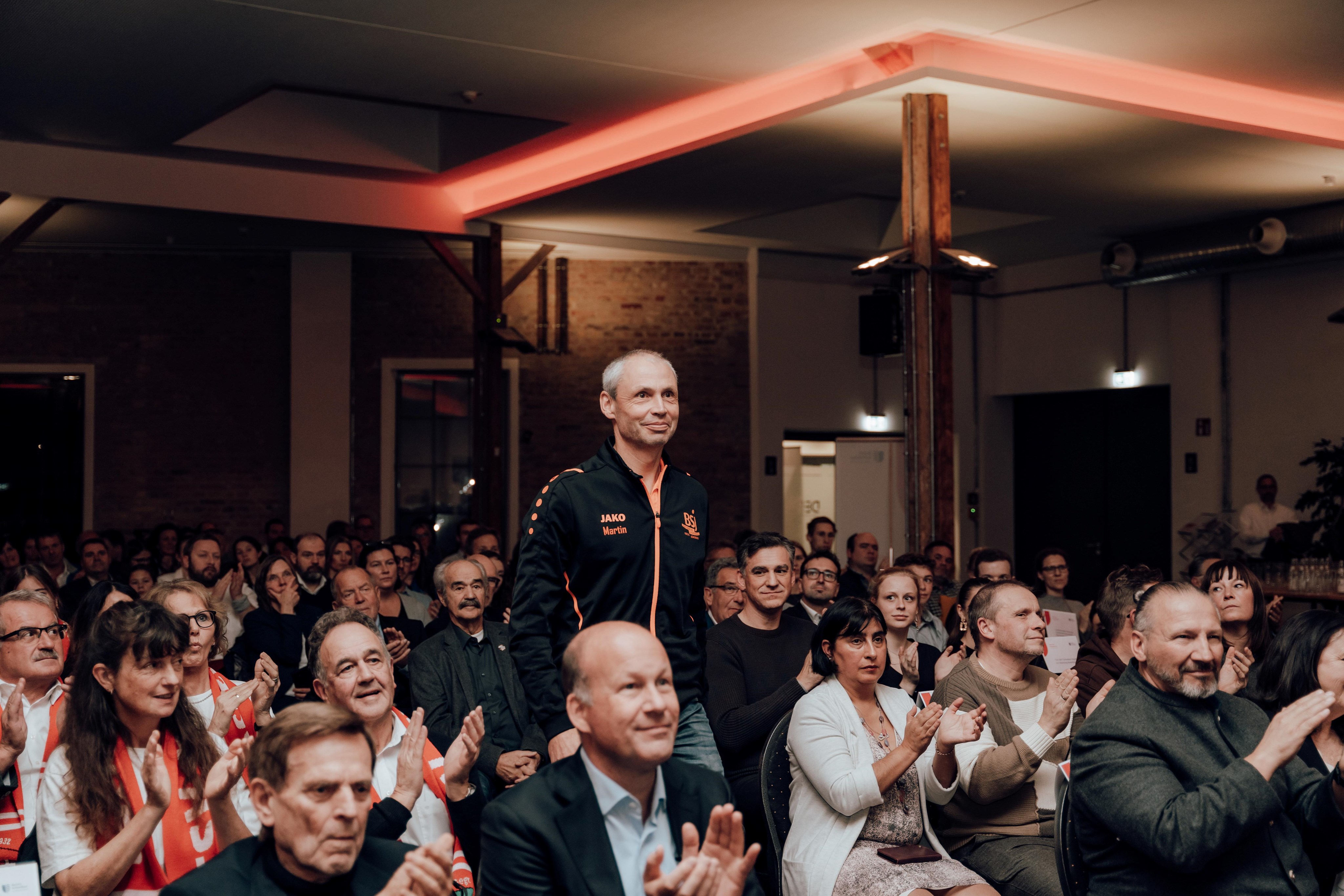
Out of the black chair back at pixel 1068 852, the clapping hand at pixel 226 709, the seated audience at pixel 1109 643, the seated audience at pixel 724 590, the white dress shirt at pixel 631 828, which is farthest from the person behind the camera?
the seated audience at pixel 724 590

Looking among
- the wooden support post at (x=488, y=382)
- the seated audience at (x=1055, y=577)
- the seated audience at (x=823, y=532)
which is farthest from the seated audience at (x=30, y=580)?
the wooden support post at (x=488, y=382)

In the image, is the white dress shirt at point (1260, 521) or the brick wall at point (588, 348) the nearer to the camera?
the white dress shirt at point (1260, 521)

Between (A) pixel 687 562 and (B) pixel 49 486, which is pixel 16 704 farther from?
(B) pixel 49 486

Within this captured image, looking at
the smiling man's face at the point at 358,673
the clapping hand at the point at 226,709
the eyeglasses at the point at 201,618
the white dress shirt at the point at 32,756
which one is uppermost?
the eyeglasses at the point at 201,618

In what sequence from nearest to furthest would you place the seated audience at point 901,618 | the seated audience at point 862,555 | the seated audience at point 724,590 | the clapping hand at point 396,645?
the clapping hand at point 396,645
the seated audience at point 901,618
the seated audience at point 724,590
the seated audience at point 862,555

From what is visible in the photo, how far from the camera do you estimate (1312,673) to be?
2.92m

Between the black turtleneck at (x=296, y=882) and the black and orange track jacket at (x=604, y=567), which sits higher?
the black and orange track jacket at (x=604, y=567)

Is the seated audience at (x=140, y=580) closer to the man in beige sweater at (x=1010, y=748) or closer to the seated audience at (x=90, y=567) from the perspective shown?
the seated audience at (x=90, y=567)

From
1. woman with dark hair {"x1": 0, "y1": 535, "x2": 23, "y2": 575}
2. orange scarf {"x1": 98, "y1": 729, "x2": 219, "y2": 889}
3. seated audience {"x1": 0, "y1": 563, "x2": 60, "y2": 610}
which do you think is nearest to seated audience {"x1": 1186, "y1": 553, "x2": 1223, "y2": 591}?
orange scarf {"x1": 98, "y1": 729, "x2": 219, "y2": 889}

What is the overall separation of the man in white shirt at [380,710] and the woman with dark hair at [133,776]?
0.30 m

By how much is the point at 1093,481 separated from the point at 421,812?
34.9 feet

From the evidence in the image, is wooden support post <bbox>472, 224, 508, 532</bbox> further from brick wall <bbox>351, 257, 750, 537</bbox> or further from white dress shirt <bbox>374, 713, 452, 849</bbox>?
white dress shirt <bbox>374, 713, 452, 849</bbox>

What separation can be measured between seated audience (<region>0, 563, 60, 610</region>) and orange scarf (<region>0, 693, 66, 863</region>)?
140cm

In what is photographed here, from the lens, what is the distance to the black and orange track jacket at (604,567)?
8.33 ft
